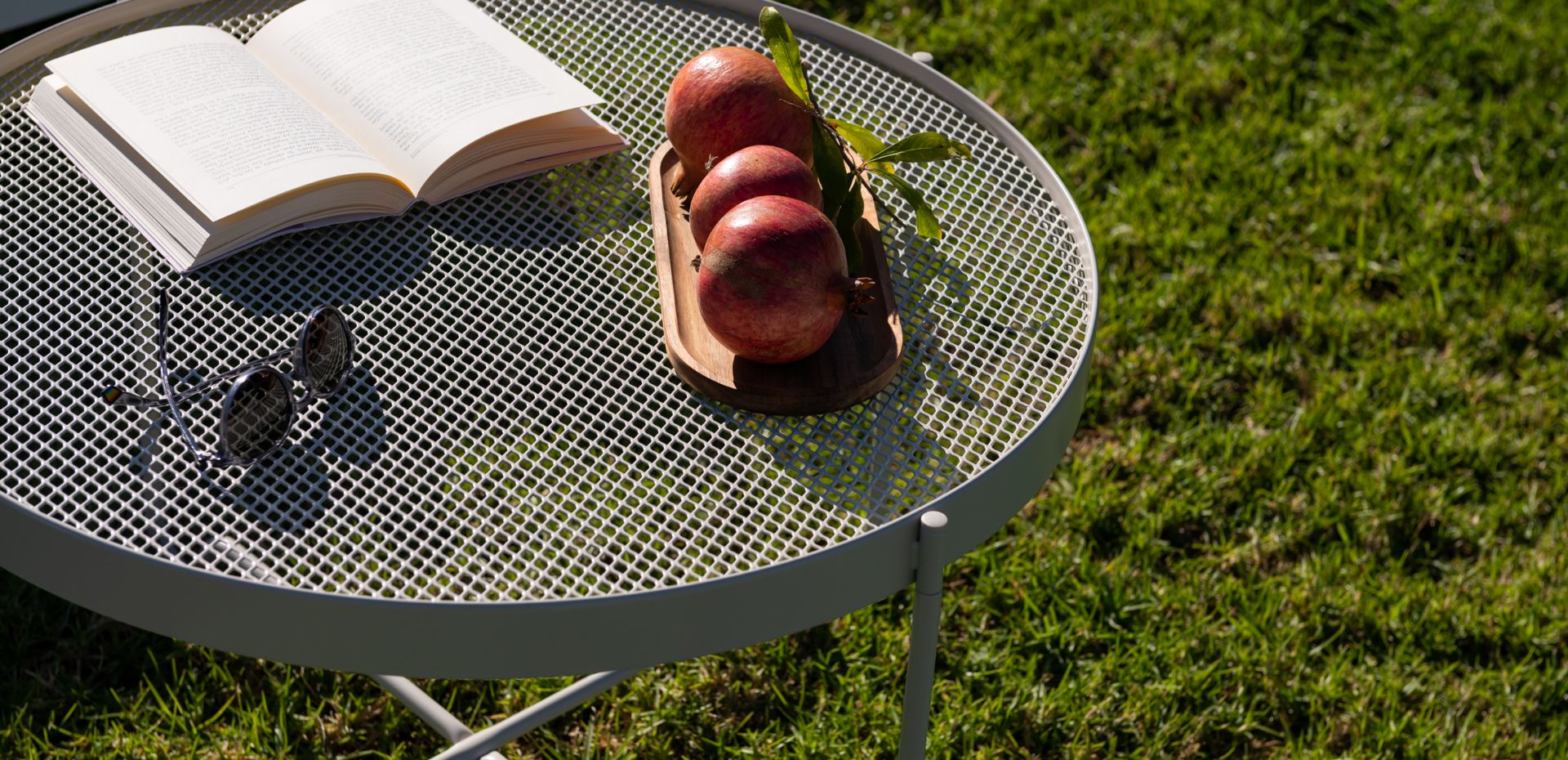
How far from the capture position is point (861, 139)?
157 centimetres

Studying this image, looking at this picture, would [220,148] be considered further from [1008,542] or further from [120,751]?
[1008,542]

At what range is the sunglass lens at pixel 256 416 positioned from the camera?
1.33 meters

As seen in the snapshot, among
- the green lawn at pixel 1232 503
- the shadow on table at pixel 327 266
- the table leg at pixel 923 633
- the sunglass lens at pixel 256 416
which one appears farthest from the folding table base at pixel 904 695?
the shadow on table at pixel 327 266

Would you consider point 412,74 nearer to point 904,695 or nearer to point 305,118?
point 305,118

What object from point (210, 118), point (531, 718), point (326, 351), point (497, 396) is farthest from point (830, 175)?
point (531, 718)

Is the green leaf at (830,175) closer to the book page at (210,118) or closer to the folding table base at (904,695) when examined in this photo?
the folding table base at (904,695)

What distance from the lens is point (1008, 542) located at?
8.02ft

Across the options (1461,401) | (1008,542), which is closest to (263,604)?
(1008,542)

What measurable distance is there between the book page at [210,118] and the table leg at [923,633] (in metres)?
0.80

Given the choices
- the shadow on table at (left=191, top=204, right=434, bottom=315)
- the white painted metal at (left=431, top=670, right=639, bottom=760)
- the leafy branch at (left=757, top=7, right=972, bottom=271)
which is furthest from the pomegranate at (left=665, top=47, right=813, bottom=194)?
the white painted metal at (left=431, top=670, right=639, bottom=760)

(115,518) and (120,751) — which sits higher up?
(115,518)

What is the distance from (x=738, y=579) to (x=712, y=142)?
1.87 feet

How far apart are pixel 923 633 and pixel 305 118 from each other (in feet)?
3.19

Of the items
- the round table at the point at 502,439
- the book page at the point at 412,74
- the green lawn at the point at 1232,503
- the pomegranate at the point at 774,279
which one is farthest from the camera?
the green lawn at the point at 1232,503
